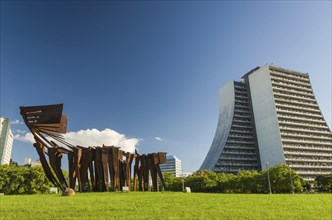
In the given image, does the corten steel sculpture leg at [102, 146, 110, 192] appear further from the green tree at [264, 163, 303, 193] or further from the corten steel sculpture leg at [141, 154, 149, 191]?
the green tree at [264, 163, 303, 193]

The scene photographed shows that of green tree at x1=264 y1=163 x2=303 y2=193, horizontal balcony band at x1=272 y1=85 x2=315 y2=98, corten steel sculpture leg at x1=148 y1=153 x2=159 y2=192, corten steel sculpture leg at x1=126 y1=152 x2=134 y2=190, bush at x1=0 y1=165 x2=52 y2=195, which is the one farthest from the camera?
horizontal balcony band at x1=272 y1=85 x2=315 y2=98

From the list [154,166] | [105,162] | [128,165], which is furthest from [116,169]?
[154,166]

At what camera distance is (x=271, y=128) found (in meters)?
90.8

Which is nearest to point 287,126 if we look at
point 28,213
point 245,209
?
point 245,209

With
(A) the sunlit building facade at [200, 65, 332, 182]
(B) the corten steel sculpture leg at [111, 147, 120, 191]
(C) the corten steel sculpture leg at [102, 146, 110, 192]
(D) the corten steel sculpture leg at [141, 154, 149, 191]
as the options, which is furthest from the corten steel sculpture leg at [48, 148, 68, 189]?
(A) the sunlit building facade at [200, 65, 332, 182]

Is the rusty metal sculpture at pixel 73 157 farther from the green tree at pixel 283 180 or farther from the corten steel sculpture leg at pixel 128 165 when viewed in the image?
the green tree at pixel 283 180

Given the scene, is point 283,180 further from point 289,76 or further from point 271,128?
point 289,76

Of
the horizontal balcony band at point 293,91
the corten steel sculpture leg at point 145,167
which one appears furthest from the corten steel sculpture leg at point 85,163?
the horizontal balcony band at point 293,91

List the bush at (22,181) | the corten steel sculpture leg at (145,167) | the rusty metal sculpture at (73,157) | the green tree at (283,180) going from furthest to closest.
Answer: the green tree at (283,180), the bush at (22,181), the corten steel sculpture leg at (145,167), the rusty metal sculpture at (73,157)

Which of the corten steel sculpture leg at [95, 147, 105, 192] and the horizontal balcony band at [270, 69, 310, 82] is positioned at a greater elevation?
the horizontal balcony band at [270, 69, 310, 82]

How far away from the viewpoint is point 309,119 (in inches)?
3762

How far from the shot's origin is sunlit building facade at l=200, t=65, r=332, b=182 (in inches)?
3443

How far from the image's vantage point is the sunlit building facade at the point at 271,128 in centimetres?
8745

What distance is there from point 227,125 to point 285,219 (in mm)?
92323
